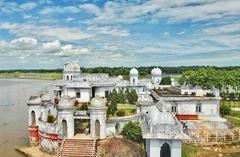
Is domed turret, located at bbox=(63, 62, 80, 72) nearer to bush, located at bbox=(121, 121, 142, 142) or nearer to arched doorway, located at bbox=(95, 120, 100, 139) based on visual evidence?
arched doorway, located at bbox=(95, 120, 100, 139)

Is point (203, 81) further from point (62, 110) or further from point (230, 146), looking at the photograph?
point (62, 110)

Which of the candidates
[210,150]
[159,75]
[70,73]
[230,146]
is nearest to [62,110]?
[210,150]

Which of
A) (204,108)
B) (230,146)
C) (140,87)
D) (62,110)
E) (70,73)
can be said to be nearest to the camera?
(62,110)

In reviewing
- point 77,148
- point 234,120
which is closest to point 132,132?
point 77,148

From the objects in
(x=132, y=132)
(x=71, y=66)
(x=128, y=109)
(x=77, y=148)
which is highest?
(x=71, y=66)

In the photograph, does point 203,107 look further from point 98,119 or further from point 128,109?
point 98,119

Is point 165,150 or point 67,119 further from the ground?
point 67,119

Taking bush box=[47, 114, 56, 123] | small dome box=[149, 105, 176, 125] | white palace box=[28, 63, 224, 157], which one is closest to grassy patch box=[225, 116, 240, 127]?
white palace box=[28, 63, 224, 157]
